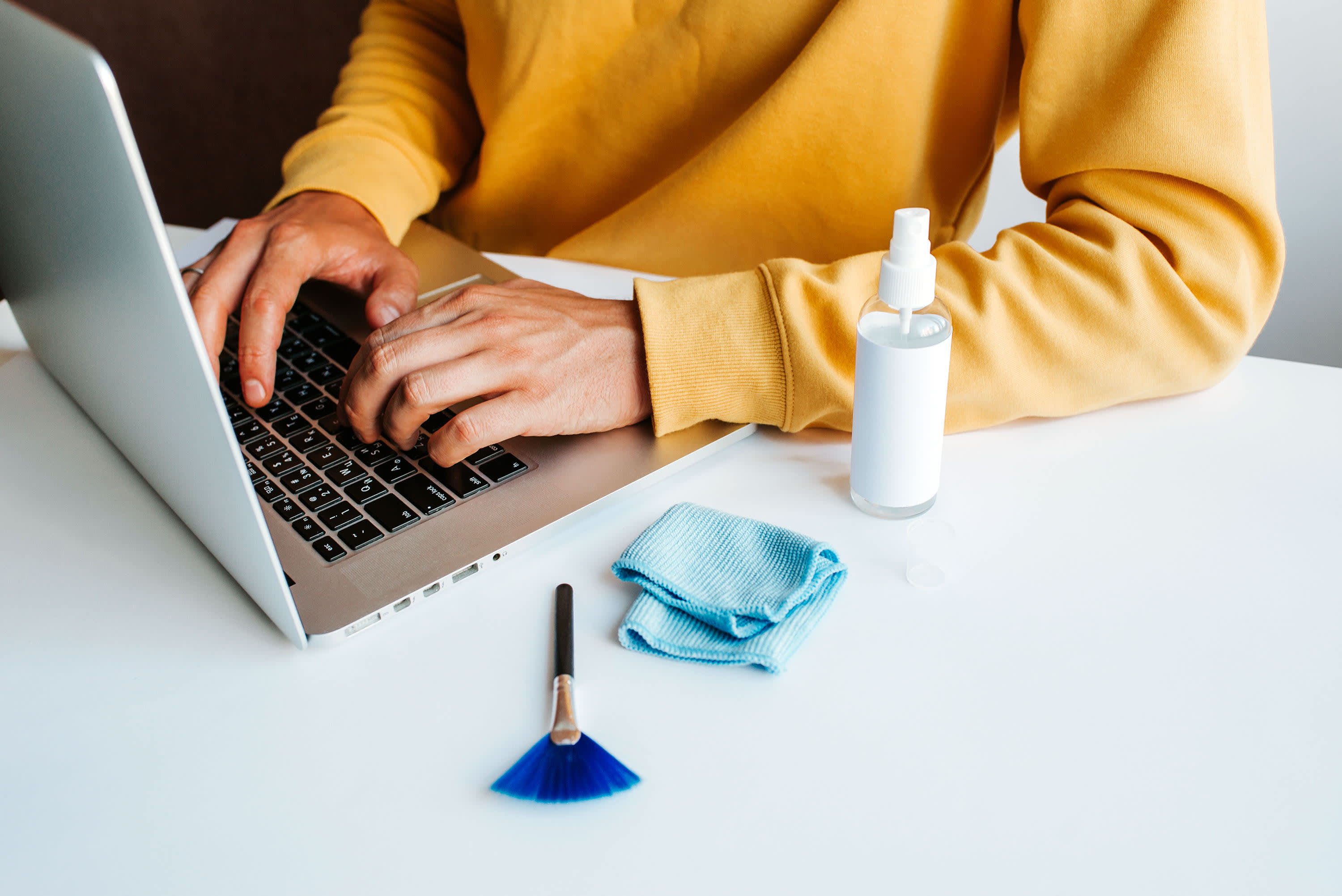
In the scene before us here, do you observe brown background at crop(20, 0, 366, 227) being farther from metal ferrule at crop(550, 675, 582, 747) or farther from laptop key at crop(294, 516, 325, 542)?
metal ferrule at crop(550, 675, 582, 747)

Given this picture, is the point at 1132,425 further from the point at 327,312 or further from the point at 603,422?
the point at 327,312

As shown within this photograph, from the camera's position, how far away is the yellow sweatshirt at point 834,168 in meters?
0.64

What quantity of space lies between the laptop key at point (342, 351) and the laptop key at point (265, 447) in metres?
0.12

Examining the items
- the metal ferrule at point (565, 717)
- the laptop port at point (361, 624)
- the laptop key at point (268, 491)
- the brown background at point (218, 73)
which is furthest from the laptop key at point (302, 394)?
the brown background at point (218, 73)

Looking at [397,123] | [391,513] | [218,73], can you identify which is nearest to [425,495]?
[391,513]

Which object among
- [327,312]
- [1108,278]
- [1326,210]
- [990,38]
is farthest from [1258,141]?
[327,312]

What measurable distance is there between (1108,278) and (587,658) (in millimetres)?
440

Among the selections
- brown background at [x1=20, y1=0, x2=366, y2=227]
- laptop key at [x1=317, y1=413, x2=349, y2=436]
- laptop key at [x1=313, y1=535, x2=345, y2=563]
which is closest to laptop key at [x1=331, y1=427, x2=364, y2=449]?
laptop key at [x1=317, y1=413, x2=349, y2=436]

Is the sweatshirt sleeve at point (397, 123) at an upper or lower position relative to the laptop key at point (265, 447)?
upper

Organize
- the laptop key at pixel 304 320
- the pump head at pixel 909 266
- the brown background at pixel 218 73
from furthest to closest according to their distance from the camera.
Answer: the brown background at pixel 218 73, the laptop key at pixel 304 320, the pump head at pixel 909 266

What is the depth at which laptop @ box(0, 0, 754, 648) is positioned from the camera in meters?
0.40

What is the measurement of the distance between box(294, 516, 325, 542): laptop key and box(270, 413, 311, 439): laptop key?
4.6 inches

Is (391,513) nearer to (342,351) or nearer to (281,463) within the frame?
(281,463)

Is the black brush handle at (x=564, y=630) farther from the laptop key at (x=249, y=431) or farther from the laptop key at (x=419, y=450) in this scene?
the laptop key at (x=249, y=431)
